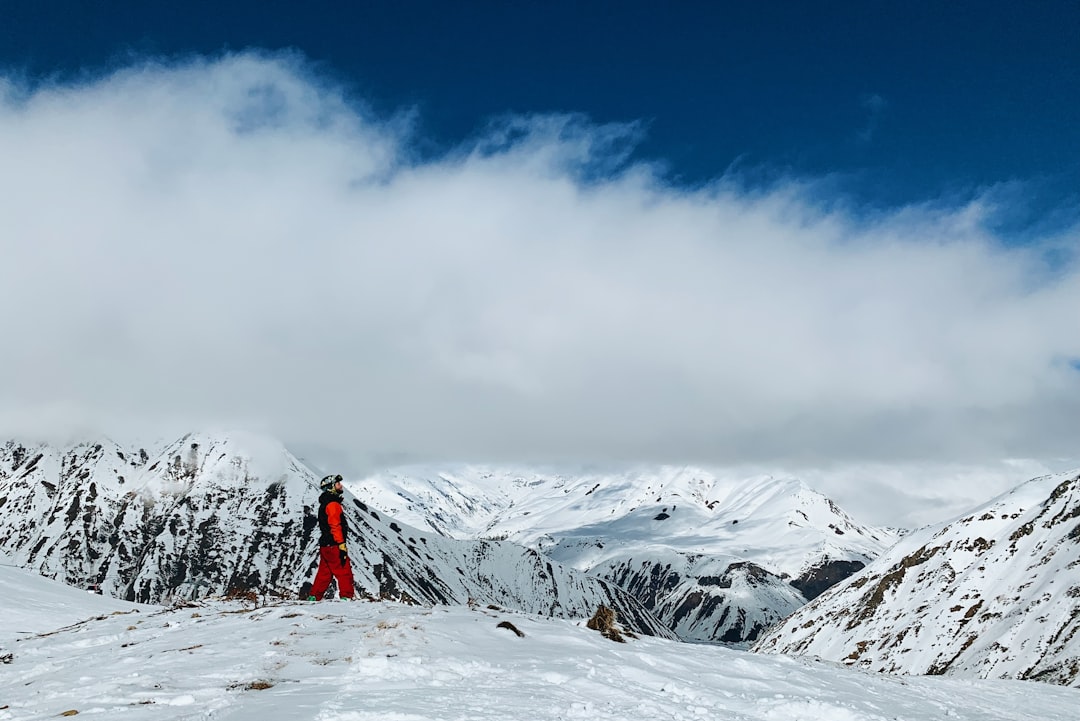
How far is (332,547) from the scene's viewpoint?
20656mm

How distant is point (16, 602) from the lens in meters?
20.3

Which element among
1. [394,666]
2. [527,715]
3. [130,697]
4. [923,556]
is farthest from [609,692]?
[923,556]

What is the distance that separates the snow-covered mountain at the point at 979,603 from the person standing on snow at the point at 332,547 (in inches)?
3754

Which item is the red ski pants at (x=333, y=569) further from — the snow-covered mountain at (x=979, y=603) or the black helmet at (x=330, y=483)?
the snow-covered mountain at (x=979, y=603)

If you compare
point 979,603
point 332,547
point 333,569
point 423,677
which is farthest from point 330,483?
point 979,603

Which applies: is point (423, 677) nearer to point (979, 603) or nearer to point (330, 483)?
point (330, 483)

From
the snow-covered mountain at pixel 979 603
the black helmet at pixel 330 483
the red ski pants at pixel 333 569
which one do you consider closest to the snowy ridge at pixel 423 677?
the red ski pants at pixel 333 569

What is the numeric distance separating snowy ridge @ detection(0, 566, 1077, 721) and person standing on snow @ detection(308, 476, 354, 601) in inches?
162

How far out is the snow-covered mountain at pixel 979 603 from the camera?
109 meters

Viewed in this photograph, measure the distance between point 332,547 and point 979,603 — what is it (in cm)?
15621

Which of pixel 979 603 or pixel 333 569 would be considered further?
pixel 979 603

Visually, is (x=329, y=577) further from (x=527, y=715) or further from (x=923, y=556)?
(x=923, y=556)

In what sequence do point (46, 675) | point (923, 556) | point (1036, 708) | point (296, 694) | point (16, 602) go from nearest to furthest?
point (296, 694), point (46, 675), point (1036, 708), point (16, 602), point (923, 556)

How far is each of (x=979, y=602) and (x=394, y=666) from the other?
164m
